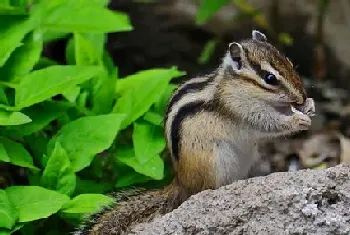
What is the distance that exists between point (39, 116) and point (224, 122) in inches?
40.8

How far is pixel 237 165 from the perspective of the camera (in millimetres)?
4156

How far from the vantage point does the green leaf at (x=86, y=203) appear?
4160mm

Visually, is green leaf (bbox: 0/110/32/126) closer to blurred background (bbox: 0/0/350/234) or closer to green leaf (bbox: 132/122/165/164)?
blurred background (bbox: 0/0/350/234)

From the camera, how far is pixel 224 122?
166 inches

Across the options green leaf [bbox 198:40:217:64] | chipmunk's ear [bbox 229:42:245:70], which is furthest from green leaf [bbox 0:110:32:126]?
green leaf [bbox 198:40:217:64]

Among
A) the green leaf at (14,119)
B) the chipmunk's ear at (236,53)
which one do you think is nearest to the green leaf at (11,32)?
the green leaf at (14,119)

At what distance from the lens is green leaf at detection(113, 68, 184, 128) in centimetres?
463

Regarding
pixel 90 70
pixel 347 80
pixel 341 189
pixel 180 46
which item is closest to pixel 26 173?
pixel 90 70

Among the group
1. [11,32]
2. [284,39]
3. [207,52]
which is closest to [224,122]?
[11,32]

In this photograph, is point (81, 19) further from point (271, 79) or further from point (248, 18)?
point (248, 18)

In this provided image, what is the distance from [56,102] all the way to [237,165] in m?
1.15

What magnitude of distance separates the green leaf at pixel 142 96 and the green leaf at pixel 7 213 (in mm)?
832

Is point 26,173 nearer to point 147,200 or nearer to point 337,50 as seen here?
point 147,200

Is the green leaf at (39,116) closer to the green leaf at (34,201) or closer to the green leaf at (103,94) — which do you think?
the green leaf at (103,94)
